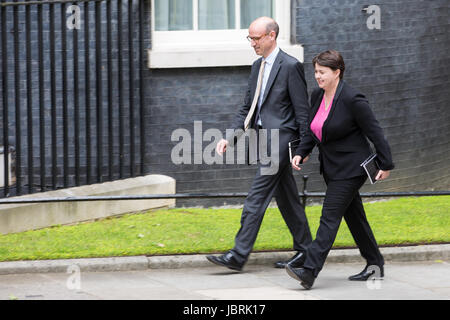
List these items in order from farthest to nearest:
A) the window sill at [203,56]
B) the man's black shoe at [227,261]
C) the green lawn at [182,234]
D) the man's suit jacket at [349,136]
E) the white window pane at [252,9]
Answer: the white window pane at [252,9], the window sill at [203,56], the green lawn at [182,234], the man's black shoe at [227,261], the man's suit jacket at [349,136]

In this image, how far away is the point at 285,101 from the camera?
754cm

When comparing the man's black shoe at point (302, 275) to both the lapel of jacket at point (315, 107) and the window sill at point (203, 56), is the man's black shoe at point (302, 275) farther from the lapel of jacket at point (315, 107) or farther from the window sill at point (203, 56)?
the window sill at point (203, 56)

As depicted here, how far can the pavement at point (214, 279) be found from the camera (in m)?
6.97

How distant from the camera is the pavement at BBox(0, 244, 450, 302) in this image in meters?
6.97

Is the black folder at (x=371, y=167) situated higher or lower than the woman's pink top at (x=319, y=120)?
lower

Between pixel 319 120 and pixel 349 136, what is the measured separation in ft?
0.84

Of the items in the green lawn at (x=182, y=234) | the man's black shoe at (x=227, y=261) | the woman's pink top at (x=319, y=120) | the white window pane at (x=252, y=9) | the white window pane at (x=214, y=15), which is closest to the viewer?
the woman's pink top at (x=319, y=120)

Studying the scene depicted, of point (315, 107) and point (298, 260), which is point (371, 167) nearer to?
point (315, 107)

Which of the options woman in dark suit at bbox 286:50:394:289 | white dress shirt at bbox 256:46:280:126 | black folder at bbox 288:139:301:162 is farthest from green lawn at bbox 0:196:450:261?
white dress shirt at bbox 256:46:280:126

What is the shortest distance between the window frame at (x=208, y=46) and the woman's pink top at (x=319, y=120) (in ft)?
9.68
